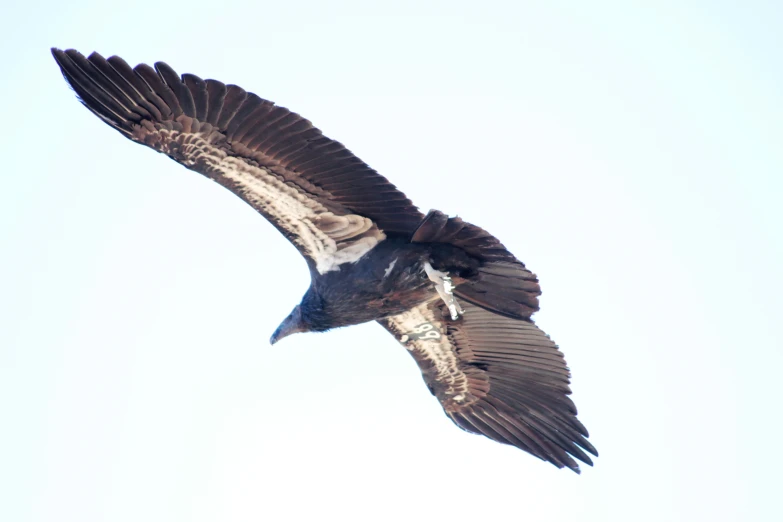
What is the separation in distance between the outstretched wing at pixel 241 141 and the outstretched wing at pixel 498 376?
1989 mm

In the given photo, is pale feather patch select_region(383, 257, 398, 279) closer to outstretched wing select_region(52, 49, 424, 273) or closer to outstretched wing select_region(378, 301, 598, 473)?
outstretched wing select_region(52, 49, 424, 273)

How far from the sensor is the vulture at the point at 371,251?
971cm

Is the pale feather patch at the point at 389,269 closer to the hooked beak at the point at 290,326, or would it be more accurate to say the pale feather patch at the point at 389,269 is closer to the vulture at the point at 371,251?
the vulture at the point at 371,251

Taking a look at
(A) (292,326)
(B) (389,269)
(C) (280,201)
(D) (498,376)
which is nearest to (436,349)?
(D) (498,376)

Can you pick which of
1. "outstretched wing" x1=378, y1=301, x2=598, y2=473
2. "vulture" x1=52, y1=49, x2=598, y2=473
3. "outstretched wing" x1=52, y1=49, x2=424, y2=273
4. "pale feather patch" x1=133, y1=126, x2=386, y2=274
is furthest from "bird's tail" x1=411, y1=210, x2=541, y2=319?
"outstretched wing" x1=378, y1=301, x2=598, y2=473

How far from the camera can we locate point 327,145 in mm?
9773

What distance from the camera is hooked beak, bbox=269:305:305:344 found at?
11375 millimetres

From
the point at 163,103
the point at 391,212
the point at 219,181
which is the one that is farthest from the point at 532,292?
the point at 163,103

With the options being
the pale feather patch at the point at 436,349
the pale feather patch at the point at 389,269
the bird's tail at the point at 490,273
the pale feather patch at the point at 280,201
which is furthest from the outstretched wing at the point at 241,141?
the pale feather patch at the point at 436,349

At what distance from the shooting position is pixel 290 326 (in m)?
11.5

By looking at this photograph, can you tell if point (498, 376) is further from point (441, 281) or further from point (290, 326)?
point (290, 326)

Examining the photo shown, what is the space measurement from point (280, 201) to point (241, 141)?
769 millimetres

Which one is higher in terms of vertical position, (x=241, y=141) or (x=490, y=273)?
(x=241, y=141)

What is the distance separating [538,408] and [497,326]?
98 centimetres
